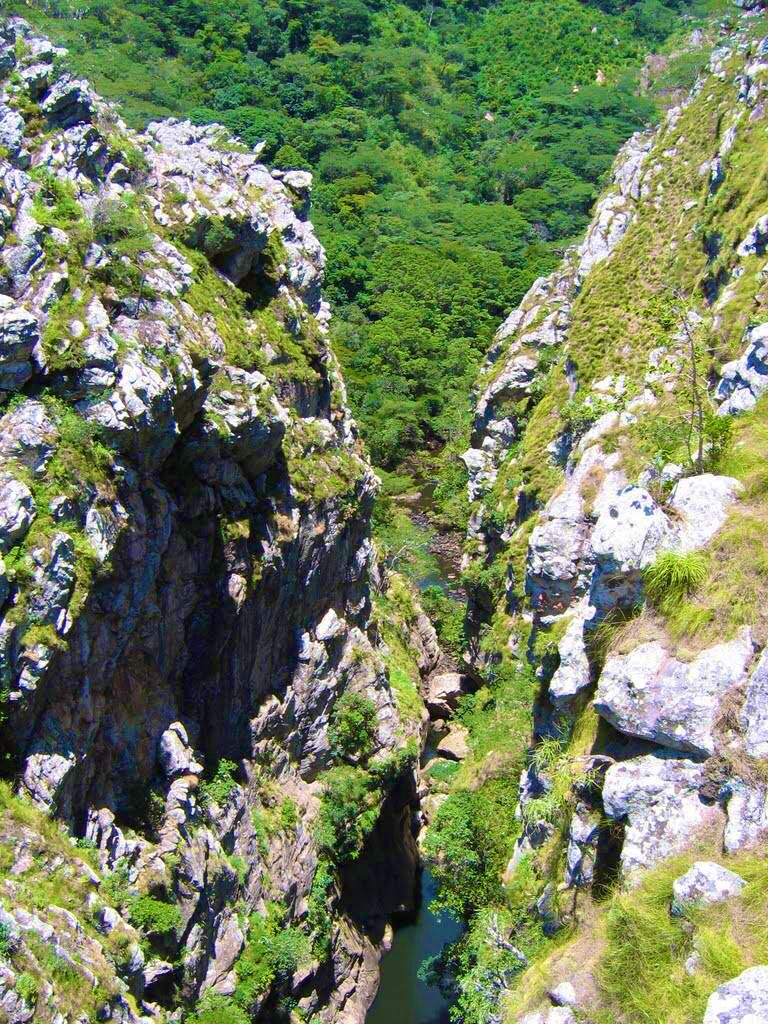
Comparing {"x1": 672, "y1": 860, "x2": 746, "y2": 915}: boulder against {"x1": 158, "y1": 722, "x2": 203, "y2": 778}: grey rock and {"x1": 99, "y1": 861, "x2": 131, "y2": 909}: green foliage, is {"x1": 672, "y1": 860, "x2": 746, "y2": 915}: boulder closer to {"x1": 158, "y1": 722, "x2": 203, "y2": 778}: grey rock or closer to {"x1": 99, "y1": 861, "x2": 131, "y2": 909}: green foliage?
{"x1": 99, "y1": 861, "x2": 131, "y2": 909}: green foliage

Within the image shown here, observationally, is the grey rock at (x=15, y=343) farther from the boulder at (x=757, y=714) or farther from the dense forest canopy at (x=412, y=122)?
the dense forest canopy at (x=412, y=122)

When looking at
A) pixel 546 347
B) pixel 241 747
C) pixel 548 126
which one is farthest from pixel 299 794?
pixel 548 126

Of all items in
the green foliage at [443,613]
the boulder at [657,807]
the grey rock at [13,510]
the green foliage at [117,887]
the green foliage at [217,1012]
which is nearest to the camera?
the boulder at [657,807]

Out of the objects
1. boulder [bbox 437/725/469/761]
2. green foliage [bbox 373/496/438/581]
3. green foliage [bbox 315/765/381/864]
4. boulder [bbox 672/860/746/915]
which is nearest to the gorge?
boulder [bbox 672/860/746/915]

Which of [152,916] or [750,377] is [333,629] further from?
[750,377]

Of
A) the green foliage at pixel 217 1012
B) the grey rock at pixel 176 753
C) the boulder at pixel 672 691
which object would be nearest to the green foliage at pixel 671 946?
the boulder at pixel 672 691

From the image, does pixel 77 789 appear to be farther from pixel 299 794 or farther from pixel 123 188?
pixel 123 188
